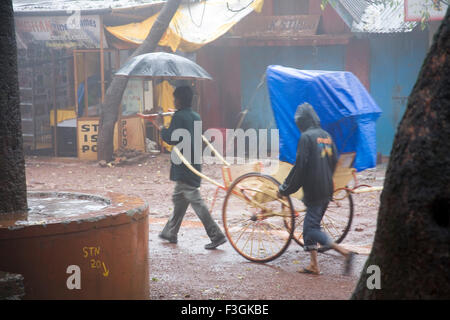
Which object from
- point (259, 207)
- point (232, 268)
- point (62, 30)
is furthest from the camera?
point (62, 30)

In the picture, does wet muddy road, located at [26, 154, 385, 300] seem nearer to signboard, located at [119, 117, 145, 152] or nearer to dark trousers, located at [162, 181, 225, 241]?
dark trousers, located at [162, 181, 225, 241]

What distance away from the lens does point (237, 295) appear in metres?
5.10

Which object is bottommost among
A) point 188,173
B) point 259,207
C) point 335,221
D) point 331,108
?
point 335,221

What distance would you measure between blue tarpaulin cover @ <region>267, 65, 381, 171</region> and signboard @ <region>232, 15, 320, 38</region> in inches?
337

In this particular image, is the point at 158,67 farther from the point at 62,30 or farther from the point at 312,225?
the point at 62,30

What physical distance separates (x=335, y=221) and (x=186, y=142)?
264cm

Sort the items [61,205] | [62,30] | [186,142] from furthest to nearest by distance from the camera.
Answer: [62,30]
[186,142]
[61,205]

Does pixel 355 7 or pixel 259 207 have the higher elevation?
pixel 355 7

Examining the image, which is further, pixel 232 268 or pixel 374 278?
pixel 232 268

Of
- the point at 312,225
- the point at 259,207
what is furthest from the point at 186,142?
the point at 312,225

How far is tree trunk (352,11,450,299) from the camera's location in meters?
2.10

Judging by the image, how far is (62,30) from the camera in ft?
46.8

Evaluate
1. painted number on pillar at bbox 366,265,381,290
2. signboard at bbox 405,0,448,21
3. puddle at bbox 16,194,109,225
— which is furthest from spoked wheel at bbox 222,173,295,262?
signboard at bbox 405,0,448,21

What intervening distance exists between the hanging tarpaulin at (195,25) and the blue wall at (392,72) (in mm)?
3311
